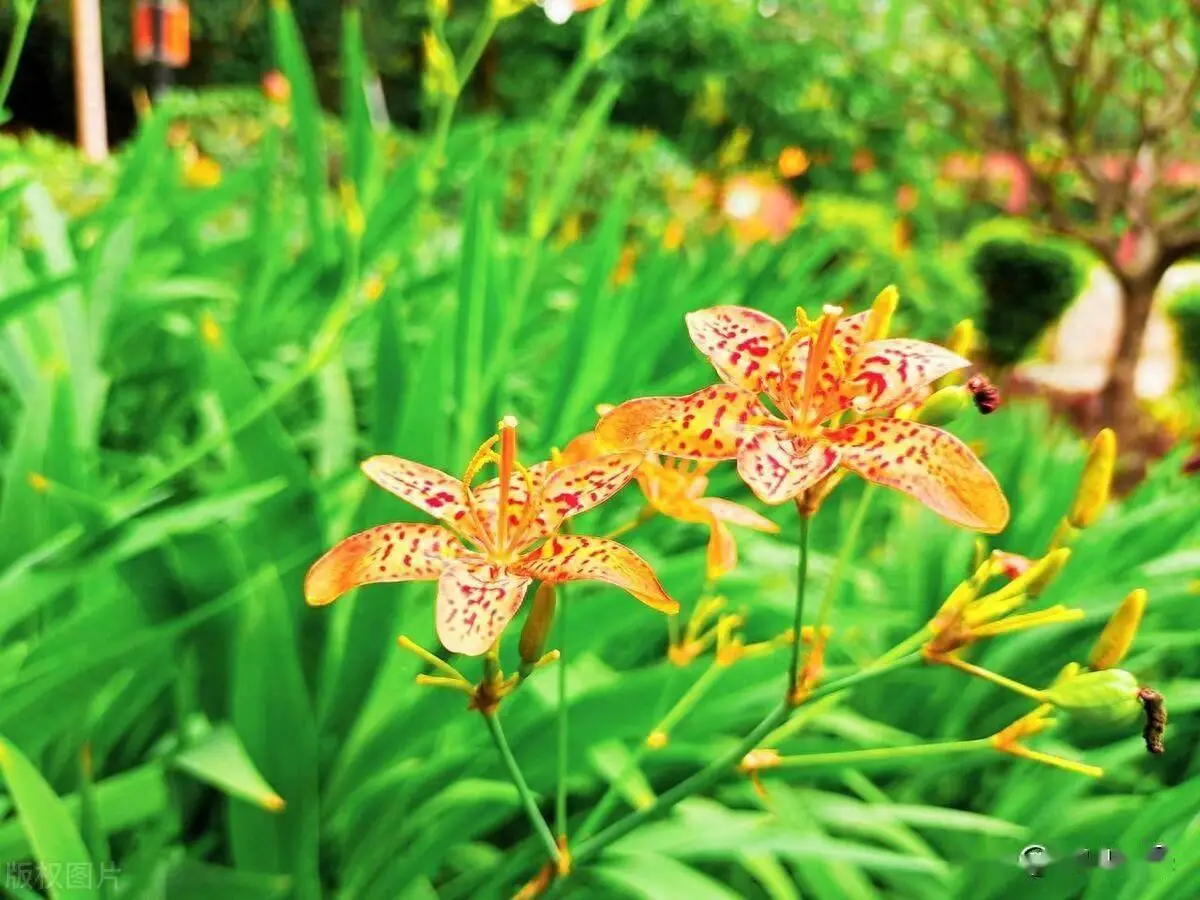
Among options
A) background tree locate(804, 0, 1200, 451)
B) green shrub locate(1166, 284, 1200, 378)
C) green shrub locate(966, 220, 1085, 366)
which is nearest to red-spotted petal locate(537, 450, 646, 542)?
background tree locate(804, 0, 1200, 451)

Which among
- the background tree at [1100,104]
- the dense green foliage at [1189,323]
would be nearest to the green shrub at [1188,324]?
the dense green foliage at [1189,323]

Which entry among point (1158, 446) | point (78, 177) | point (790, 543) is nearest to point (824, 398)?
point (790, 543)

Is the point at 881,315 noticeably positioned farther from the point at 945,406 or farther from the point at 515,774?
the point at 515,774

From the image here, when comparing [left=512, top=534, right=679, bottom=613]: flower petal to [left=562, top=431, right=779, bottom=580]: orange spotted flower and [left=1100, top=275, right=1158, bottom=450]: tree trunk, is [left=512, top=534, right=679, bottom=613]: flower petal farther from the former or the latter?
[left=1100, top=275, right=1158, bottom=450]: tree trunk

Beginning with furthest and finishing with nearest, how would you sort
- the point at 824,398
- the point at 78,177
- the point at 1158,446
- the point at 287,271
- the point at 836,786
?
1. the point at 1158,446
2. the point at 78,177
3. the point at 287,271
4. the point at 836,786
5. the point at 824,398

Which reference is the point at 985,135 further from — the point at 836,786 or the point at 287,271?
the point at 836,786

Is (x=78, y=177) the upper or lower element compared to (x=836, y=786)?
upper

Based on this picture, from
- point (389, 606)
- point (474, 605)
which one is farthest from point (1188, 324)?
point (474, 605)
